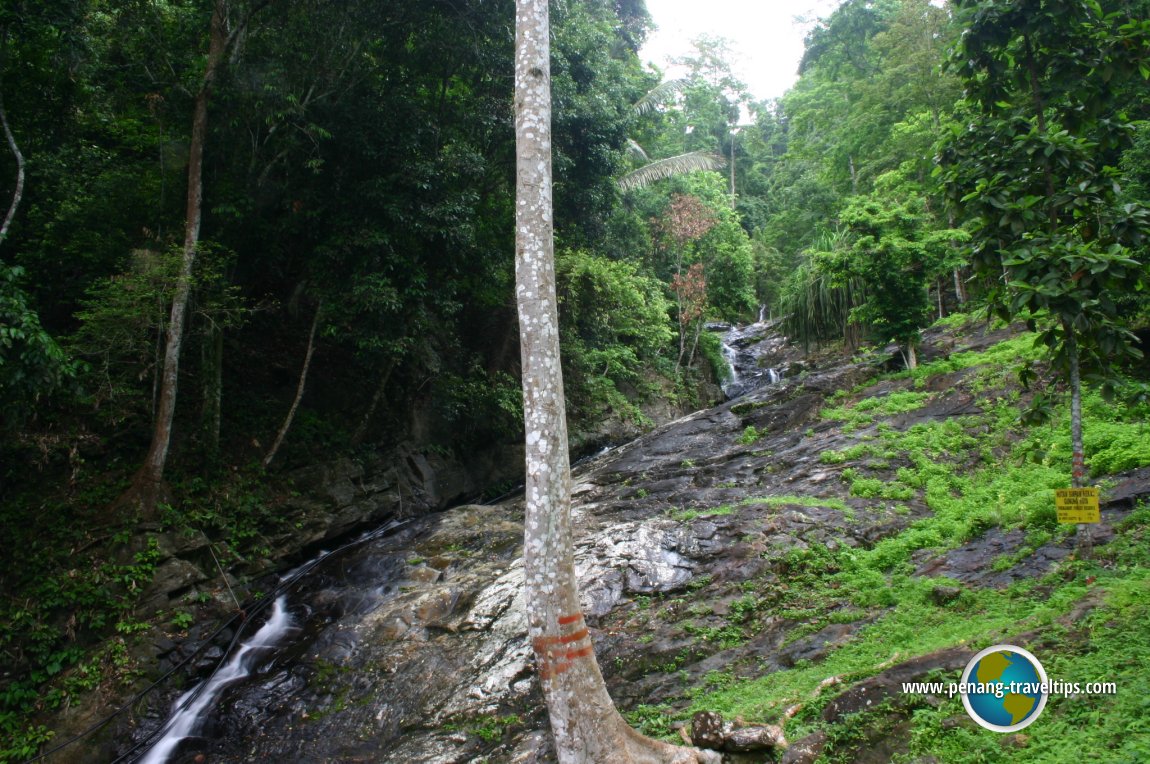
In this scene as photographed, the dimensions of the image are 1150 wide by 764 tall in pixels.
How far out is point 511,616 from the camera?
24.0 feet

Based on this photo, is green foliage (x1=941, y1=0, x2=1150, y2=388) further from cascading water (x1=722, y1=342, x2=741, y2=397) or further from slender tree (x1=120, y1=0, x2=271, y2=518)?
cascading water (x1=722, y1=342, x2=741, y2=397)

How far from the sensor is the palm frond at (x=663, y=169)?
2163 cm

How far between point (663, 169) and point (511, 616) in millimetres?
18491

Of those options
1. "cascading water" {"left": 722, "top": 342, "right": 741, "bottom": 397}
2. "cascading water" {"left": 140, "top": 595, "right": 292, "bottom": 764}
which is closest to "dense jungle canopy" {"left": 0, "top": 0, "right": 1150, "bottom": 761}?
"cascading water" {"left": 140, "top": 595, "right": 292, "bottom": 764}

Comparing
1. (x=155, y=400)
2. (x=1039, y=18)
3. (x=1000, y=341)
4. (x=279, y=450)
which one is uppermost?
(x=1039, y=18)

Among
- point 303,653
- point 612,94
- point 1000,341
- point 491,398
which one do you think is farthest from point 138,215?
point 1000,341

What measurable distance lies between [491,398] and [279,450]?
13.2 feet

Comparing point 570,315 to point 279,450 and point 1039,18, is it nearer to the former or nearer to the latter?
point 279,450

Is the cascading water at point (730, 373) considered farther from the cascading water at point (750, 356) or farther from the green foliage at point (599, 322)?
the green foliage at point (599, 322)

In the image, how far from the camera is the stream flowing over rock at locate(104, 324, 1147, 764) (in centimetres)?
568

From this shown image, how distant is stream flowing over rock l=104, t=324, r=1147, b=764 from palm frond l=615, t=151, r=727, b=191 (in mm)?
13163

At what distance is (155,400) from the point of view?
9641 millimetres

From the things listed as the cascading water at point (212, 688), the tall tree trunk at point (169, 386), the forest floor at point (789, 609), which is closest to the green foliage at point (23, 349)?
the tall tree trunk at point (169, 386)

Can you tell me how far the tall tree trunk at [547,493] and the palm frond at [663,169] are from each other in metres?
16.4
